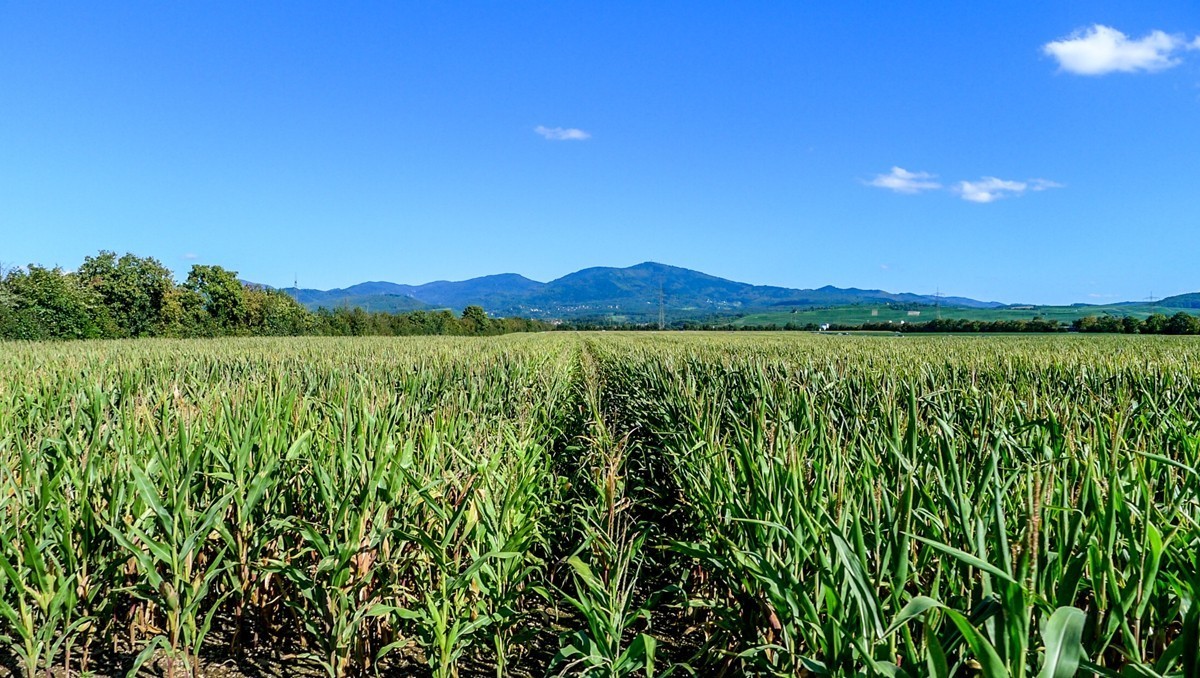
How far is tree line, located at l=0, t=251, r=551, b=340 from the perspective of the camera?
138ft

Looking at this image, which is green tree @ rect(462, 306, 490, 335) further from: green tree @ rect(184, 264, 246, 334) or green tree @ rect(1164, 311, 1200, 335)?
green tree @ rect(1164, 311, 1200, 335)

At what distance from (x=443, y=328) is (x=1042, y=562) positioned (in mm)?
69142

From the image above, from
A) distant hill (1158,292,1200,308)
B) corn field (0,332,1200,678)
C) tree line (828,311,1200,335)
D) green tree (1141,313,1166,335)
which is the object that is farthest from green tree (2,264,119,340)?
distant hill (1158,292,1200,308)

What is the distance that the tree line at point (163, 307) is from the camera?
41.9 metres

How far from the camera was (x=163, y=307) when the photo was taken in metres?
53.8

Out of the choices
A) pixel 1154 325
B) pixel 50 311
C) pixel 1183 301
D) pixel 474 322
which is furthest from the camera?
pixel 1183 301

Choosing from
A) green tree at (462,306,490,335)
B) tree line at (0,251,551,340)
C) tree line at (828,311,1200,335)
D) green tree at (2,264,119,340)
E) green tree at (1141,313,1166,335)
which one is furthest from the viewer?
green tree at (462,306,490,335)

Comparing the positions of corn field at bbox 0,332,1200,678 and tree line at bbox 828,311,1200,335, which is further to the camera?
tree line at bbox 828,311,1200,335

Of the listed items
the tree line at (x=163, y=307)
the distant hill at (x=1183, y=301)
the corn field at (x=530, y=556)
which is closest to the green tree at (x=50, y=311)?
the tree line at (x=163, y=307)

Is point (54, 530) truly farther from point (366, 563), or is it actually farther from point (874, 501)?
point (874, 501)

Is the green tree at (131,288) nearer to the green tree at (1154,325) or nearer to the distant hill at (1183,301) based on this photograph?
the green tree at (1154,325)

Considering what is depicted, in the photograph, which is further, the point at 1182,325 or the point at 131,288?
the point at 131,288

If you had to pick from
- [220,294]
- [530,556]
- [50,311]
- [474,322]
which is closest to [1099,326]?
[474,322]

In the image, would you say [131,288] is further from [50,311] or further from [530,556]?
[530,556]
